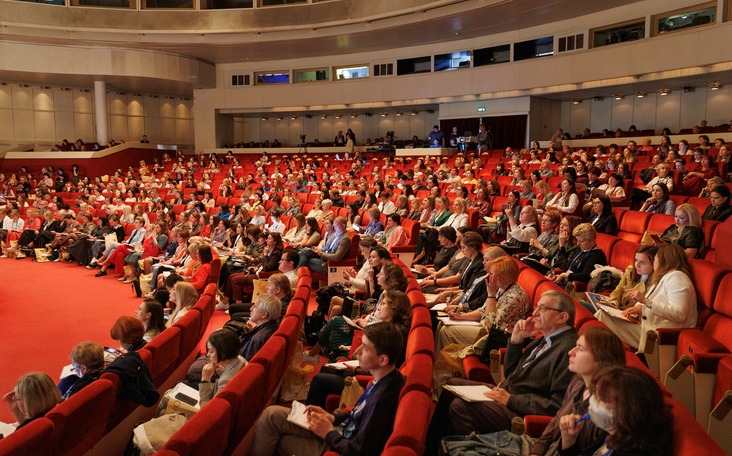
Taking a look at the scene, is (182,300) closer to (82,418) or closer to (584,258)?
(82,418)

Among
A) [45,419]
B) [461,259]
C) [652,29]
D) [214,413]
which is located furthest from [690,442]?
[652,29]

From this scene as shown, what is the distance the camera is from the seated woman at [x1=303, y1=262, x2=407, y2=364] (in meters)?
4.02

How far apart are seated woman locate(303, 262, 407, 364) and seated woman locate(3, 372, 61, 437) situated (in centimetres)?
188

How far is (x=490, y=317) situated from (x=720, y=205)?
3435 millimetres

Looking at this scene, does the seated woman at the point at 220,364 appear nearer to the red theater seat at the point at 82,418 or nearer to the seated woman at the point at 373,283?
the red theater seat at the point at 82,418

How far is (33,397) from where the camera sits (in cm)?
257

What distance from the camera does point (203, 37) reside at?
17.7 metres

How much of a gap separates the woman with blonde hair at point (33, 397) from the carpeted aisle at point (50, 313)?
1226 millimetres

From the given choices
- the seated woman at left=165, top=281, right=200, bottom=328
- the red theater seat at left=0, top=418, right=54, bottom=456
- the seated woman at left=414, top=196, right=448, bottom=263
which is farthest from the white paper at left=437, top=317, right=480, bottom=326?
the seated woman at left=414, top=196, right=448, bottom=263

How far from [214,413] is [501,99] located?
52.7 feet

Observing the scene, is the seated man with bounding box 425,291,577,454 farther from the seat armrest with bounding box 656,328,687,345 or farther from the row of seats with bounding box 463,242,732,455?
the seat armrest with bounding box 656,328,687,345

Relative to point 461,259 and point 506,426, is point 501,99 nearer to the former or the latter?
point 461,259

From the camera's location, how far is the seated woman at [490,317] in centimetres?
319

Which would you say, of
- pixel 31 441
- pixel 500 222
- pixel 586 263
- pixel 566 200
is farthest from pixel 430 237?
pixel 31 441
